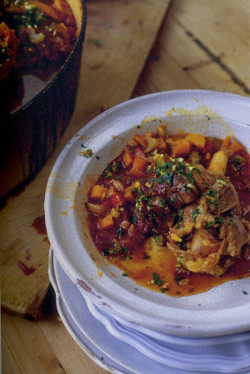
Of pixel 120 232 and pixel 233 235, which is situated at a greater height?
pixel 233 235

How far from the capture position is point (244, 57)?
5.45 m

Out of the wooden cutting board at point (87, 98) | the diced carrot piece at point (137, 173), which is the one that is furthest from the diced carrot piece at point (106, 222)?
the wooden cutting board at point (87, 98)

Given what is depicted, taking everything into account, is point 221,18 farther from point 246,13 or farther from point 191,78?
point 191,78

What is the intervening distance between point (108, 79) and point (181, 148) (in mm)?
1716

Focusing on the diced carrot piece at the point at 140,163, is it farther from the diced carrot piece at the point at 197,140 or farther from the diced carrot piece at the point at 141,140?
the diced carrot piece at the point at 197,140

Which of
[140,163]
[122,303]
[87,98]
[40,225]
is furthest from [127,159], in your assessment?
[87,98]

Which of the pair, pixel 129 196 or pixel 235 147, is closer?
pixel 129 196

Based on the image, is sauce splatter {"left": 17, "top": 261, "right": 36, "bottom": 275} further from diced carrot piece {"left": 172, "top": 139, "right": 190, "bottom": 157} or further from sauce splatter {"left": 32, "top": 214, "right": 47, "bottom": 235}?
diced carrot piece {"left": 172, "top": 139, "right": 190, "bottom": 157}

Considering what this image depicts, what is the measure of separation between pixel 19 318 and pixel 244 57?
12.8 feet

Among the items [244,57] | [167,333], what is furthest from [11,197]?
[244,57]

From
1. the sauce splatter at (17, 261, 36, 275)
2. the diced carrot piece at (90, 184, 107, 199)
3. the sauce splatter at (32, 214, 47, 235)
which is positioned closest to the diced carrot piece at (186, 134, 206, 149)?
the diced carrot piece at (90, 184, 107, 199)

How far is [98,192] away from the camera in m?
3.67

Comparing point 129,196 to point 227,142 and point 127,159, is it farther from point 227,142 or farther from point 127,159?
point 227,142

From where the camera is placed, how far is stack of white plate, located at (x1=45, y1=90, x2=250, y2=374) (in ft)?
9.46
